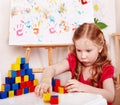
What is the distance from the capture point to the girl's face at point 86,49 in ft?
3.76

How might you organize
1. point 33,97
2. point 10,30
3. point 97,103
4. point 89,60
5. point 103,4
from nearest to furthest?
point 97,103
point 33,97
point 89,60
point 10,30
point 103,4

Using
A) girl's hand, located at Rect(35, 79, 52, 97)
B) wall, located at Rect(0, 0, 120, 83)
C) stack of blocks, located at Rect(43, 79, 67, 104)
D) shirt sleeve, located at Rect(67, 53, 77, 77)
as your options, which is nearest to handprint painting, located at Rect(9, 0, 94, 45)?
wall, located at Rect(0, 0, 120, 83)

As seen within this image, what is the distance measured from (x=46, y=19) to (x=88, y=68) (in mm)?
507

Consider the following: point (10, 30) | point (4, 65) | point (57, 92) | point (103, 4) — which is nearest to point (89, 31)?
point (57, 92)

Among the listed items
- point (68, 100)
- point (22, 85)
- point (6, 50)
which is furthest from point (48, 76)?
point (6, 50)

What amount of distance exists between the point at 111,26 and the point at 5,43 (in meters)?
0.98

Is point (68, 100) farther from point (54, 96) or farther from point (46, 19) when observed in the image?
point (46, 19)

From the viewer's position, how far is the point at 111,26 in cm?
217

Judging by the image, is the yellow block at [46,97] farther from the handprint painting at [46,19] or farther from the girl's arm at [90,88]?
the handprint painting at [46,19]

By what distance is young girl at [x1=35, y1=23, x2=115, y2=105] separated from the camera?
3.58ft

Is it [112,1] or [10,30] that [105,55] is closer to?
[10,30]

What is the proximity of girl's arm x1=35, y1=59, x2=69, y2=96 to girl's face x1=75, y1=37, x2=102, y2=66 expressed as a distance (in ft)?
0.46

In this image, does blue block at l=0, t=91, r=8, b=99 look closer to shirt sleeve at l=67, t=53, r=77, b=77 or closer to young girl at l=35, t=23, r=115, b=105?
young girl at l=35, t=23, r=115, b=105

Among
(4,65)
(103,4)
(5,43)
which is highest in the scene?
(103,4)
